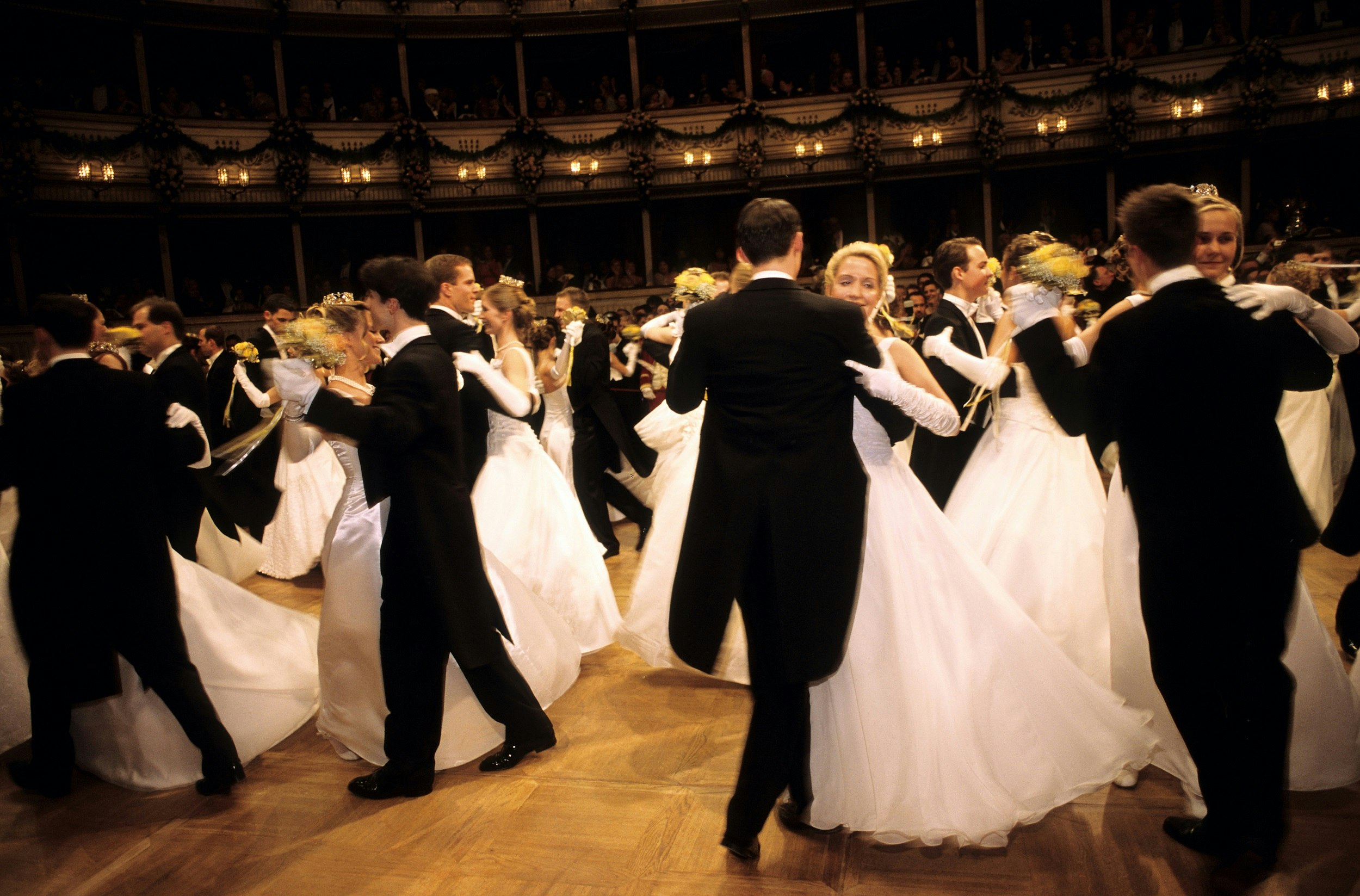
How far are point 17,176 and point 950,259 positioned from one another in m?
13.5

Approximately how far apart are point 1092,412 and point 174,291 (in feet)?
49.8

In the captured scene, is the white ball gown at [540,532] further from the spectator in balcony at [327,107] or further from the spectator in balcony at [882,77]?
the spectator in balcony at [327,107]

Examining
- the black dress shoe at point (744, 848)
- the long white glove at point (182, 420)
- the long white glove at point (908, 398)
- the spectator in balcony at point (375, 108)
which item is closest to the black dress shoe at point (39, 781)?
the long white glove at point (182, 420)

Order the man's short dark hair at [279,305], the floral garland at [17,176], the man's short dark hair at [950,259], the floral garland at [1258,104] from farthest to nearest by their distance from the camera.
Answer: the floral garland at [1258,104], the floral garland at [17,176], the man's short dark hair at [279,305], the man's short dark hair at [950,259]

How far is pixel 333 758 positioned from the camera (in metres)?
3.13

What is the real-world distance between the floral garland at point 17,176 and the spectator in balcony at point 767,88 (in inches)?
432

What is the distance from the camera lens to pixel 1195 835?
2227 millimetres

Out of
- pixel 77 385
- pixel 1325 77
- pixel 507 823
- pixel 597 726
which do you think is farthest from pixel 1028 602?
pixel 1325 77

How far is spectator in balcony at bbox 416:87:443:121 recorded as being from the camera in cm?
1521

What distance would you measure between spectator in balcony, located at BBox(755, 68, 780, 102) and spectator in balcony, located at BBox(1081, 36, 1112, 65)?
16.1 ft

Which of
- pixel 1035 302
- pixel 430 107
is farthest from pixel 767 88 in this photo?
pixel 1035 302

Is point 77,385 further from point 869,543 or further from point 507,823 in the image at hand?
point 869,543

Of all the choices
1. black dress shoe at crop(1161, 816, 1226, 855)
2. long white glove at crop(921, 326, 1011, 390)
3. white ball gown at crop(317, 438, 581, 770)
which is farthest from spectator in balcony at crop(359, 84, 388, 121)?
black dress shoe at crop(1161, 816, 1226, 855)

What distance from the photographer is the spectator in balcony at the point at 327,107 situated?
48.4 feet
